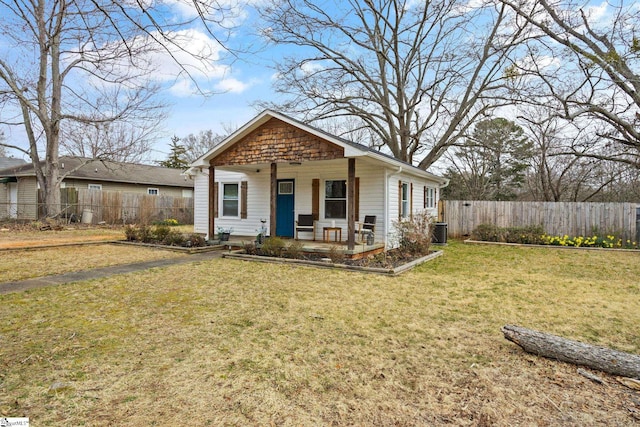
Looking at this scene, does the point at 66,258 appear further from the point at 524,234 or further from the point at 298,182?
the point at 524,234

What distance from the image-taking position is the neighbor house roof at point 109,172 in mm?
21703

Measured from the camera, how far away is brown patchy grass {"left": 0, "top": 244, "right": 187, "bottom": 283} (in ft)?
24.3


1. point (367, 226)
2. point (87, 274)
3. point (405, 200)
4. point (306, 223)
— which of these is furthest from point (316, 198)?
point (87, 274)

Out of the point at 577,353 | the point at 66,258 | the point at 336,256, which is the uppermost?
the point at 336,256

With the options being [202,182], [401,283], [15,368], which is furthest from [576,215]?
[15,368]

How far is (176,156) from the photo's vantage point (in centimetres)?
4150

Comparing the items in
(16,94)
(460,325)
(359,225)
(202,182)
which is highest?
(16,94)

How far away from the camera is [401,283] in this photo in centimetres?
680

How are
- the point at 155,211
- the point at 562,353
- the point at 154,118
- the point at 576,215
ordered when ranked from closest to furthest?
the point at 562,353 < the point at 576,215 < the point at 154,118 < the point at 155,211

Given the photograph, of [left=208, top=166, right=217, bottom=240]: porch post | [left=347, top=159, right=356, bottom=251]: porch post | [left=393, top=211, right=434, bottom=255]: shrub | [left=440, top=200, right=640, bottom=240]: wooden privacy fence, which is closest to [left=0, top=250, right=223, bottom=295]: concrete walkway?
[left=208, top=166, right=217, bottom=240]: porch post

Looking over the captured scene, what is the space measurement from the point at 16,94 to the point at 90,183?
29.9 feet

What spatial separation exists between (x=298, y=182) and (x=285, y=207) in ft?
3.48

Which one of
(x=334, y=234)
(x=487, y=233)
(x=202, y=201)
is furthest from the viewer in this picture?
(x=487, y=233)

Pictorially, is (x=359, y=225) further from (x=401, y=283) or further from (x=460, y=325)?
(x=460, y=325)
